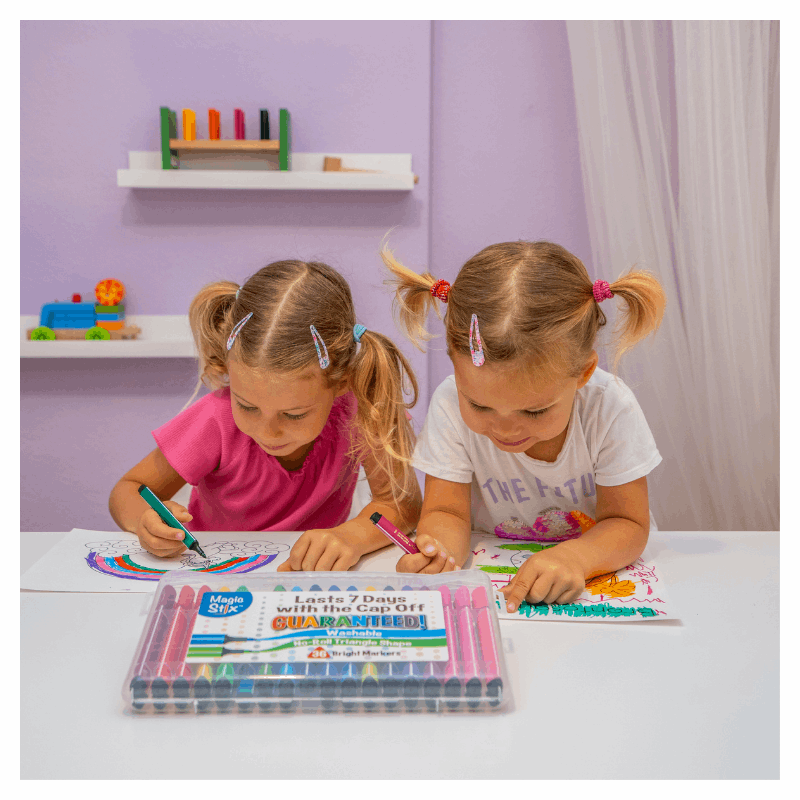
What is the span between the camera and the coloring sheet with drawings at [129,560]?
727 millimetres

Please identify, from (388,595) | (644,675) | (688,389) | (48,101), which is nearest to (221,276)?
(48,101)

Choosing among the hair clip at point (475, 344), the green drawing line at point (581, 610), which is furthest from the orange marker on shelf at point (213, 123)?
the green drawing line at point (581, 610)

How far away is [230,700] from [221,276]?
1.50 m

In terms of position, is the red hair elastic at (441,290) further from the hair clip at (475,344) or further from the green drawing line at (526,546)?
the green drawing line at (526,546)

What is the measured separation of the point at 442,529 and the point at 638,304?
339mm

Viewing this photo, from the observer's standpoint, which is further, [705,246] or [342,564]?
[705,246]

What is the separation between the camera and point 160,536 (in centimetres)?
79

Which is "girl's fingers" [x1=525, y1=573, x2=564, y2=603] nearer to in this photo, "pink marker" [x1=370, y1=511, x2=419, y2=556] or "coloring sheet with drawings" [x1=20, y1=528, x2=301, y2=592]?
"pink marker" [x1=370, y1=511, x2=419, y2=556]

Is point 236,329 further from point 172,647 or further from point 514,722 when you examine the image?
point 514,722

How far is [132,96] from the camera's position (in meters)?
Result: 1.77

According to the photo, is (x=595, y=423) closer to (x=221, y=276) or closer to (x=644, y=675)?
(x=644, y=675)

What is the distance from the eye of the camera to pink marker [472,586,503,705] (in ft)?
1.65

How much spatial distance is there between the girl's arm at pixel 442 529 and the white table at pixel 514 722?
0.12 meters

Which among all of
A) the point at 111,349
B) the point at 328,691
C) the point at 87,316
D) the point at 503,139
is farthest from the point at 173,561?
the point at 503,139
